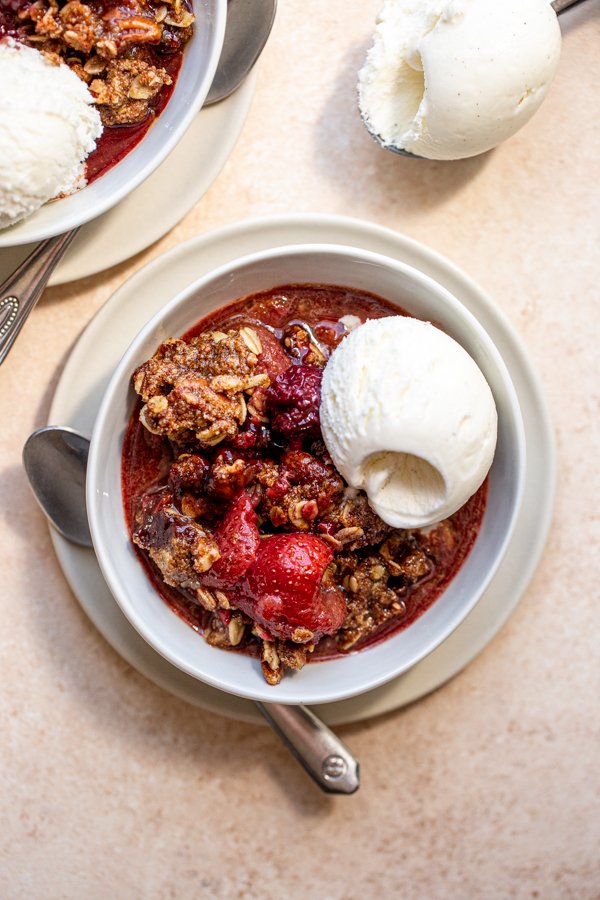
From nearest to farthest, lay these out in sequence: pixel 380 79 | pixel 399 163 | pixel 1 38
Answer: pixel 1 38
pixel 380 79
pixel 399 163

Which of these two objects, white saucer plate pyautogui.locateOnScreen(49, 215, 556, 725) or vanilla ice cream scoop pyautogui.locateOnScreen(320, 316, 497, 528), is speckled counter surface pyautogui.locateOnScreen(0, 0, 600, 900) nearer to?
white saucer plate pyautogui.locateOnScreen(49, 215, 556, 725)

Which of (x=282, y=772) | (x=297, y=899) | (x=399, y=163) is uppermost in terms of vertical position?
(x=399, y=163)

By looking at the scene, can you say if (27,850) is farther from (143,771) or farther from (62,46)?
(62,46)

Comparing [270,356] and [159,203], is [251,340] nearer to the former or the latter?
[270,356]

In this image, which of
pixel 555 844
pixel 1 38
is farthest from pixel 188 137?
pixel 555 844

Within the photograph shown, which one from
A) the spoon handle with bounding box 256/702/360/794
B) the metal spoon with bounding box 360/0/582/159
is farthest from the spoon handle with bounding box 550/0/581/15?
the spoon handle with bounding box 256/702/360/794

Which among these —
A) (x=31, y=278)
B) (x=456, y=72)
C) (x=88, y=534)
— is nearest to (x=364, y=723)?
(x=88, y=534)
